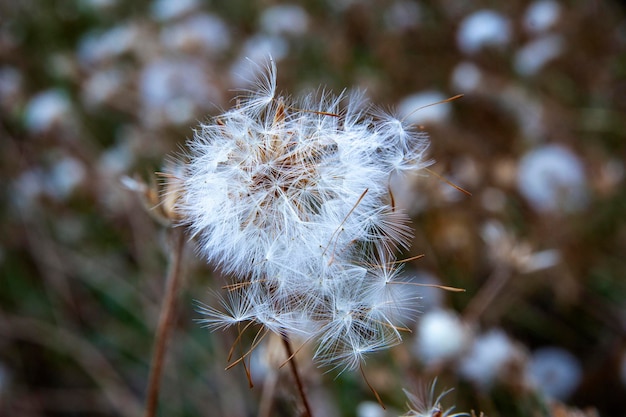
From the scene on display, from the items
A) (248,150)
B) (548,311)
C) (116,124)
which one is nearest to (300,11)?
(116,124)

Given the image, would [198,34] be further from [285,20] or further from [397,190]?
[397,190]

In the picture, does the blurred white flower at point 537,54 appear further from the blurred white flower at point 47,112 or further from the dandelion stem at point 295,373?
the dandelion stem at point 295,373

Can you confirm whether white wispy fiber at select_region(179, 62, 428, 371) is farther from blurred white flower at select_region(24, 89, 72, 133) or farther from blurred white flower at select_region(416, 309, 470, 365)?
blurred white flower at select_region(24, 89, 72, 133)

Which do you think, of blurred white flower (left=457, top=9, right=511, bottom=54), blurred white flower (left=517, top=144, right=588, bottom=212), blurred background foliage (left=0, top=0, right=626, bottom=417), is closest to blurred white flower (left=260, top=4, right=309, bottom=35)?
blurred background foliage (left=0, top=0, right=626, bottom=417)

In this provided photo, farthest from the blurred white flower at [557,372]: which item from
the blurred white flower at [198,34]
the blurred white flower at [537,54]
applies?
the blurred white flower at [198,34]

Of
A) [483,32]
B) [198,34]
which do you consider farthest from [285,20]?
[483,32]

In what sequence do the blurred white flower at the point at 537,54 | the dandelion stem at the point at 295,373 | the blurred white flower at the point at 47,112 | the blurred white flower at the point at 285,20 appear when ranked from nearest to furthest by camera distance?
the dandelion stem at the point at 295,373, the blurred white flower at the point at 537,54, the blurred white flower at the point at 47,112, the blurred white flower at the point at 285,20
